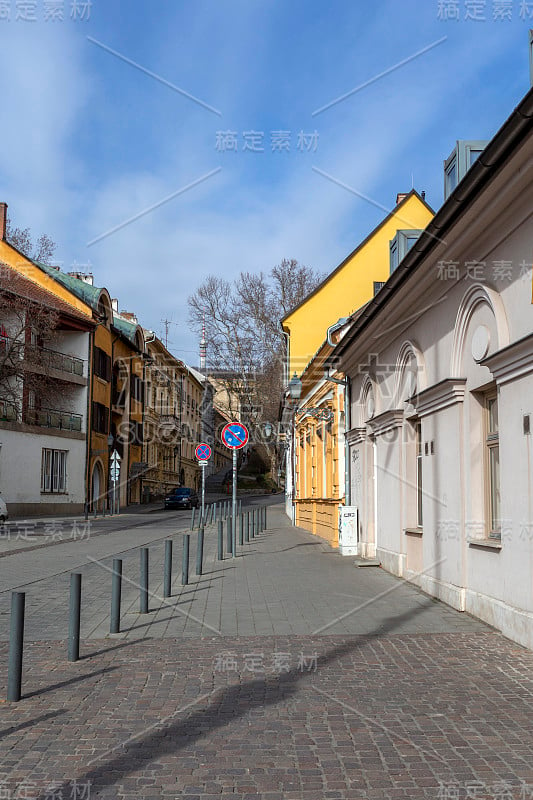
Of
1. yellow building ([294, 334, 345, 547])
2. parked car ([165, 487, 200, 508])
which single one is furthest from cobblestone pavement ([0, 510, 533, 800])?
parked car ([165, 487, 200, 508])

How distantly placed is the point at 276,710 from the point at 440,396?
5520 millimetres

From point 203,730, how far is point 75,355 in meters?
37.0

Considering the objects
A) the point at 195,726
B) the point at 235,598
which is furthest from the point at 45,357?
the point at 195,726

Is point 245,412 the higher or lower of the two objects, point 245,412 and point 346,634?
the higher

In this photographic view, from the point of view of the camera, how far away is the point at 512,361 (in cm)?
780

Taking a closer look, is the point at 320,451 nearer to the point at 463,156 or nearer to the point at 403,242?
the point at 403,242

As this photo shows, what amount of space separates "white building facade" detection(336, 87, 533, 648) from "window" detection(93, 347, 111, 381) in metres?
30.3

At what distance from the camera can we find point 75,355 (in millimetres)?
40750

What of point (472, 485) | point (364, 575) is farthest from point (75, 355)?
point (472, 485)

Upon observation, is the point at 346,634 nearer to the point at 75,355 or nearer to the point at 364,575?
the point at 364,575

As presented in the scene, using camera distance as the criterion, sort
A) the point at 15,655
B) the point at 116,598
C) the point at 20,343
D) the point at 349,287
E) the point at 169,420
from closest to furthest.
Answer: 1. the point at 15,655
2. the point at 116,598
3. the point at 20,343
4. the point at 349,287
5. the point at 169,420

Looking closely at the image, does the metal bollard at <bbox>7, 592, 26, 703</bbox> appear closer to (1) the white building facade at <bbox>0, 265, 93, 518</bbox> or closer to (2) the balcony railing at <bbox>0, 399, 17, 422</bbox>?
(1) the white building facade at <bbox>0, 265, 93, 518</bbox>

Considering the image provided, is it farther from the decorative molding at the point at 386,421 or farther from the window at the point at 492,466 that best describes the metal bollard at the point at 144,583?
the decorative molding at the point at 386,421

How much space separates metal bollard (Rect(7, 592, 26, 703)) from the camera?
19.0 ft
